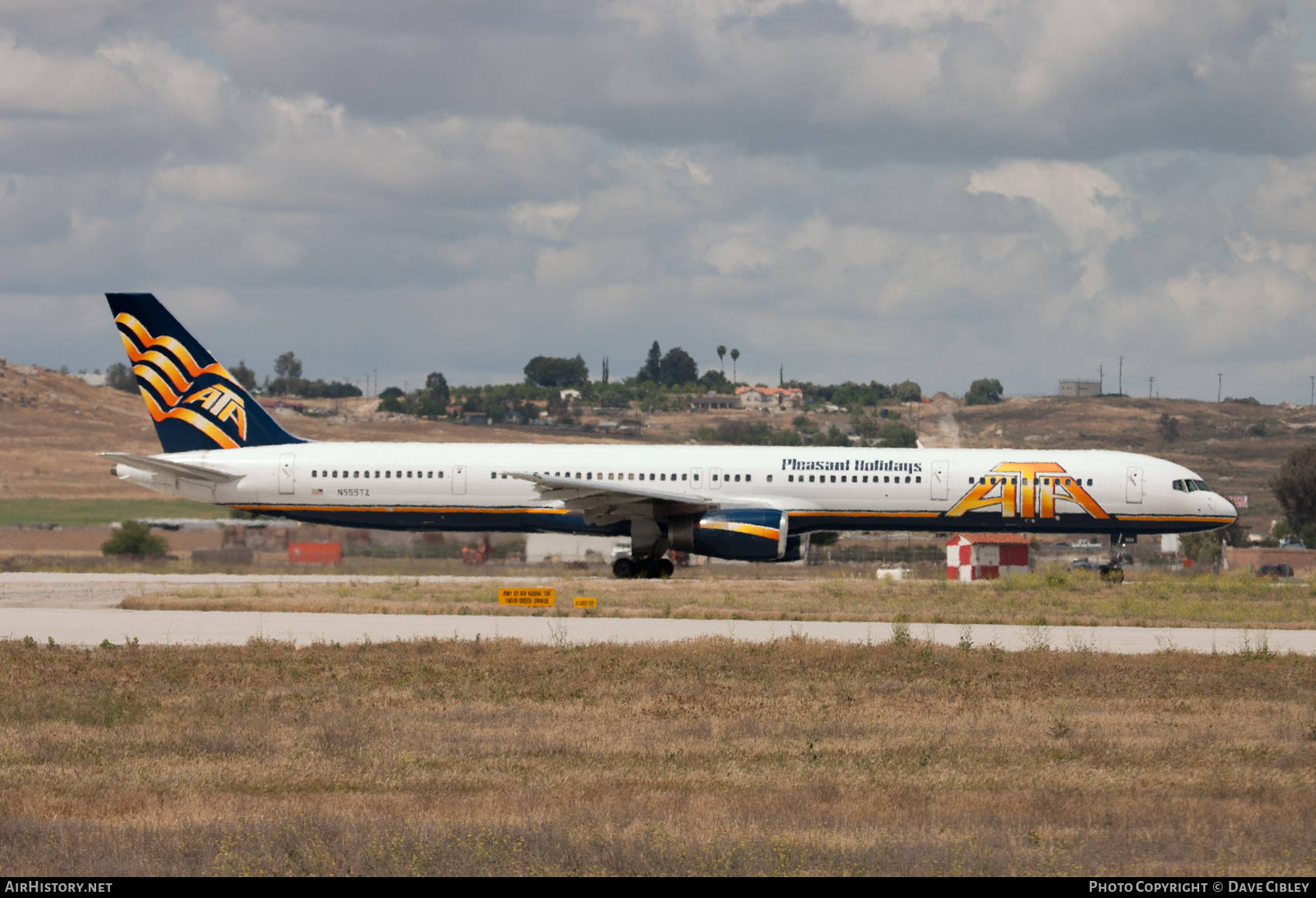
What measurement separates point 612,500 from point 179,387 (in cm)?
1433

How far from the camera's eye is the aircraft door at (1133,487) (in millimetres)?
38375

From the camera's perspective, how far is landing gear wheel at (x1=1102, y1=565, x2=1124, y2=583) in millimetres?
38500

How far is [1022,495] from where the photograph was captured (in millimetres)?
38062

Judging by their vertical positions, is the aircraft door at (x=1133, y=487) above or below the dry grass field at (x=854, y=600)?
above

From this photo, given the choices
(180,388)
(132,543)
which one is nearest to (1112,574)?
(180,388)

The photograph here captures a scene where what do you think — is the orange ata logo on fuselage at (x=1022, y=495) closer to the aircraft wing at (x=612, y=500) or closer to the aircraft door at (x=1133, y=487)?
the aircraft door at (x=1133, y=487)

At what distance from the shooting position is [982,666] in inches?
761

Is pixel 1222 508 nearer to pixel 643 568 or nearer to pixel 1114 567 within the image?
pixel 1114 567

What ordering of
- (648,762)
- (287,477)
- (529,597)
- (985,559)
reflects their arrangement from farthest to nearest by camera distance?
(985,559), (287,477), (529,597), (648,762)

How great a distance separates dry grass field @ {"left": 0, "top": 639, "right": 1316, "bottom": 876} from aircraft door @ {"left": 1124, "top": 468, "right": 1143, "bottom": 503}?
1857 cm

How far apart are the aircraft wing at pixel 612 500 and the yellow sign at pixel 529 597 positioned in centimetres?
692

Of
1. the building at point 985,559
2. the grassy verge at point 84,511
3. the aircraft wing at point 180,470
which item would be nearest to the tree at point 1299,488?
Answer: the building at point 985,559
